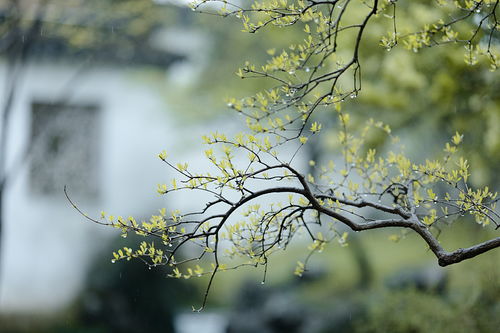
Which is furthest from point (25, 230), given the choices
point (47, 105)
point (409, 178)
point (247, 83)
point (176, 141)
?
point (409, 178)

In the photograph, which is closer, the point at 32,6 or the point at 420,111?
the point at 420,111

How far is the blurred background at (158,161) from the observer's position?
4.41 m

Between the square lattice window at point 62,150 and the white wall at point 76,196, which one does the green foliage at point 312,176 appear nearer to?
the white wall at point 76,196

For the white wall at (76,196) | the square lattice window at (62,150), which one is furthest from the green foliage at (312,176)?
the square lattice window at (62,150)

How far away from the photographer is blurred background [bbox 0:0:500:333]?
4410 mm

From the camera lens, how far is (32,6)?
16.2 feet

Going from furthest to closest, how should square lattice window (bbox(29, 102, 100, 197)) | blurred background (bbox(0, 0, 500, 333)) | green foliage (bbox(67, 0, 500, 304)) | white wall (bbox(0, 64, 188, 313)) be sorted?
square lattice window (bbox(29, 102, 100, 197)) → white wall (bbox(0, 64, 188, 313)) → blurred background (bbox(0, 0, 500, 333)) → green foliage (bbox(67, 0, 500, 304))

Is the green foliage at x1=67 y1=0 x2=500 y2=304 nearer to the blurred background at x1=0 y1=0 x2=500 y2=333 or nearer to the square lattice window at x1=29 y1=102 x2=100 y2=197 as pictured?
the blurred background at x1=0 y1=0 x2=500 y2=333

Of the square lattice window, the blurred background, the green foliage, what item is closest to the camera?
the green foliage

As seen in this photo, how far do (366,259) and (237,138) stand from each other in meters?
3.36

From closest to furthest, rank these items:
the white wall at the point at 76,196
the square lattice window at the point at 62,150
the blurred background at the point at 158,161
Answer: the blurred background at the point at 158,161
the white wall at the point at 76,196
the square lattice window at the point at 62,150

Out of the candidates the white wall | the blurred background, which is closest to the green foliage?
the blurred background

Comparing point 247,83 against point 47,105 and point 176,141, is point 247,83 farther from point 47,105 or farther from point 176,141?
point 47,105

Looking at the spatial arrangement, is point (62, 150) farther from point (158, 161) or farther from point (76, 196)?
point (158, 161)
